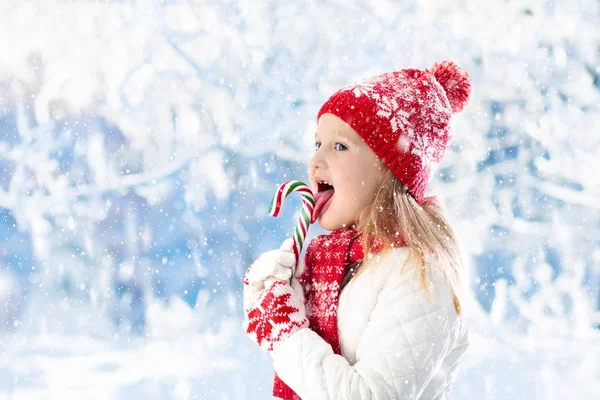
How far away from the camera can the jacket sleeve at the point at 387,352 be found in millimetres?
1267

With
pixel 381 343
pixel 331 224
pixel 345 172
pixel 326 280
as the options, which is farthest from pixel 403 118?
pixel 381 343

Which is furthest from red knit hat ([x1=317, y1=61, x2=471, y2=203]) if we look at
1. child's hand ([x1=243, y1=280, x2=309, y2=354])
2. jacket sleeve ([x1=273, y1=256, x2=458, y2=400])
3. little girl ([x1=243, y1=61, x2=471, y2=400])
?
child's hand ([x1=243, y1=280, x2=309, y2=354])

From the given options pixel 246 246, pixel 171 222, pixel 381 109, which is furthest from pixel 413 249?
pixel 171 222

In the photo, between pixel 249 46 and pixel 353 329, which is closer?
pixel 353 329

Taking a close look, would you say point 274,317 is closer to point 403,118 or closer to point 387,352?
point 387,352

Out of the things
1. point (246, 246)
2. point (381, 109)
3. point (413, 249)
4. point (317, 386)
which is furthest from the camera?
point (246, 246)

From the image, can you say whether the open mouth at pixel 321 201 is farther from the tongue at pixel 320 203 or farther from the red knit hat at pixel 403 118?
the red knit hat at pixel 403 118

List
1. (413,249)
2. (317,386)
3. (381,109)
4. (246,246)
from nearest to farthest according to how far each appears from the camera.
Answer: (317,386) < (413,249) < (381,109) < (246,246)

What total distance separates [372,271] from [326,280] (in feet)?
0.35

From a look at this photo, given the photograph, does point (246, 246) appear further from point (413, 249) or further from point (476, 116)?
point (413, 249)

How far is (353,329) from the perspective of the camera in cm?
137

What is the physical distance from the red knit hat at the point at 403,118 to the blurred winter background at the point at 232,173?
60.8 inches

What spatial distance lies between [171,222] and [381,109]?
6.31 feet

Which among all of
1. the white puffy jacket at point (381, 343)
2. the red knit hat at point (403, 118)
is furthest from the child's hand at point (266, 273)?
the red knit hat at point (403, 118)
